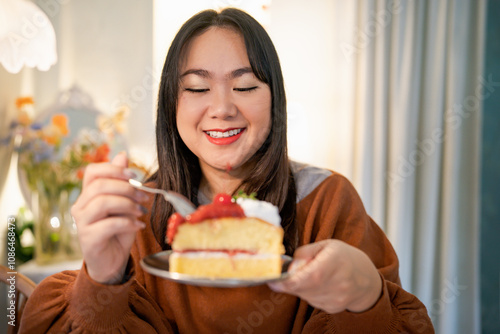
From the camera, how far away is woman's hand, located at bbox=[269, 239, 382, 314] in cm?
114

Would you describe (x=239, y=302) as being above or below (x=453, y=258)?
above

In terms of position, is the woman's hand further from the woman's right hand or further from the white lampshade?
the white lampshade

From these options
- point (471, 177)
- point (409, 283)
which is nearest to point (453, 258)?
point (409, 283)

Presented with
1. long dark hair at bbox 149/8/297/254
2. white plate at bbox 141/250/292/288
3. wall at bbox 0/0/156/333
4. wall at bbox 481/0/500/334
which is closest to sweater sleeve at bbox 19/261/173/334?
white plate at bbox 141/250/292/288

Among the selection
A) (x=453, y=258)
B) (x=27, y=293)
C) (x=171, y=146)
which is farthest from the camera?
(x=453, y=258)

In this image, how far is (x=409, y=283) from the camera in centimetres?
360

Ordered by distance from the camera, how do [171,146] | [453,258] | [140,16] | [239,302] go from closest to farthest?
1. [239,302]
2. [171,146]
3. [453,258]
4. [140,16]

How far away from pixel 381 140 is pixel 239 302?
241cm

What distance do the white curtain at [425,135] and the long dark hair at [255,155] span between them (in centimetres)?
203

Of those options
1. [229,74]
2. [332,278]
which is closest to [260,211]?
[332,278]

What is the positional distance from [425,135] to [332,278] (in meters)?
2.72

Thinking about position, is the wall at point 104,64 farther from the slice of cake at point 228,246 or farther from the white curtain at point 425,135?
the slice of cake at point 228,246

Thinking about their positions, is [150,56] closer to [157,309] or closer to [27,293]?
[27,293]

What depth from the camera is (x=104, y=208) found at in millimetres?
1130
